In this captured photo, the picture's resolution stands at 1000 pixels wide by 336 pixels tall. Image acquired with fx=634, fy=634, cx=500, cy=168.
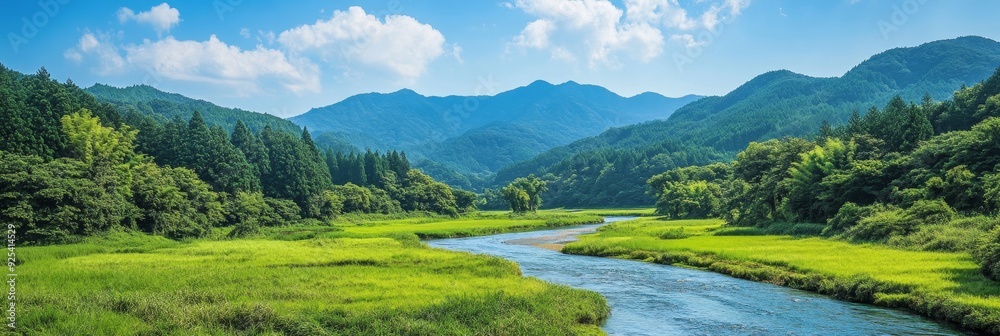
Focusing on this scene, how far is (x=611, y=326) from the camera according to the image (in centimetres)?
2452

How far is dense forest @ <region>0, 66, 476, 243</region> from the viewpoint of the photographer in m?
49.7

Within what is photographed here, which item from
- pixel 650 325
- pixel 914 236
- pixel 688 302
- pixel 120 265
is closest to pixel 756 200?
pixel 914 236

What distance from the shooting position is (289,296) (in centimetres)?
2541

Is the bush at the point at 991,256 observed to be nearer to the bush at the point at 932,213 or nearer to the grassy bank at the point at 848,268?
the grassy bank at the point at 848,268

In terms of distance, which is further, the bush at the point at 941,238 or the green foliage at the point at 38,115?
the green foliage at the point at 38,115

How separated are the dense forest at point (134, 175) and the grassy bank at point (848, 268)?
40.5 metres

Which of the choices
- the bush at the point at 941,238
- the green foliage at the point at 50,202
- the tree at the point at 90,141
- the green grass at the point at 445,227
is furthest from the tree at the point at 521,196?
the bush at the point at 941,238

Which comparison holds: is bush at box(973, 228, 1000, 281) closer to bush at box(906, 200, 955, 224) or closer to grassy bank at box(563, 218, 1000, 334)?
grassy bank at box(563, 218, 1000, 334)

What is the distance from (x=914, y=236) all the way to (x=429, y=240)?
1867 inches

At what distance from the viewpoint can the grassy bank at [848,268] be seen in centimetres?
2402

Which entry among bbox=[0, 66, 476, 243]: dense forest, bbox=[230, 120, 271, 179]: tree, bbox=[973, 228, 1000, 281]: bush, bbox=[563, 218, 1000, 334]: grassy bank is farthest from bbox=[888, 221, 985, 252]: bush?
bbox=[230, 120, 271, 179]: tree

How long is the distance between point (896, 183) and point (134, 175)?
72413 mm

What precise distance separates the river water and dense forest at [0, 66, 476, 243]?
3801cm

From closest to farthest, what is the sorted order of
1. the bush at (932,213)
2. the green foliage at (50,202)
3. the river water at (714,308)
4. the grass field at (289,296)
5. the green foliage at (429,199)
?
the grass field at (289,296)
the river water at (714,308)
the bush at (932,213)
the green foliage at (50,202)
the green foliage at (429,199)
